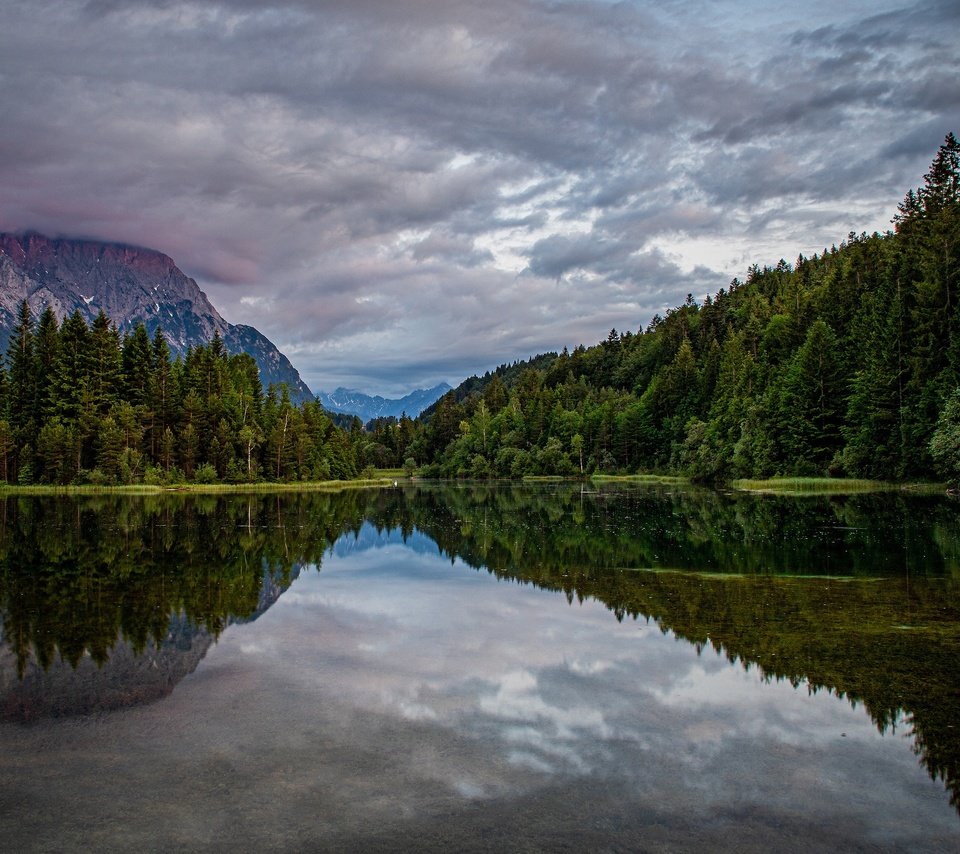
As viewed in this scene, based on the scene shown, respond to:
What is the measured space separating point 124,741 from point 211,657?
4494 millimetres

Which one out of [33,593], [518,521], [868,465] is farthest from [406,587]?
[868,465]

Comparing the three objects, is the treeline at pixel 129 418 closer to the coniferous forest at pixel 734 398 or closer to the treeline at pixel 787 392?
the coniferous forest at pixel 734 398

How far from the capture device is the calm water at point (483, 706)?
7.98 meters

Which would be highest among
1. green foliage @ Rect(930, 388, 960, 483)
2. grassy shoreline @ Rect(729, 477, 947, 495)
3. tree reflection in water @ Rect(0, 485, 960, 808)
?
green foliage @ Rect(930, 388, 960, 483)

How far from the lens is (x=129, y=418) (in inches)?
3524

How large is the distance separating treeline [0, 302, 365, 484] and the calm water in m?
67.2

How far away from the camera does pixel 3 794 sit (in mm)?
8570

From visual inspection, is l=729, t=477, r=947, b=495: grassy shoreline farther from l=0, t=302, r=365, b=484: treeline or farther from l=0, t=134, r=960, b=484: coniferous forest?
l=0, t=302, r=365, b=484: treeline

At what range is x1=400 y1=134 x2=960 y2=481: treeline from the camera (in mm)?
75750

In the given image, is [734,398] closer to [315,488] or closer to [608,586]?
[315,488]

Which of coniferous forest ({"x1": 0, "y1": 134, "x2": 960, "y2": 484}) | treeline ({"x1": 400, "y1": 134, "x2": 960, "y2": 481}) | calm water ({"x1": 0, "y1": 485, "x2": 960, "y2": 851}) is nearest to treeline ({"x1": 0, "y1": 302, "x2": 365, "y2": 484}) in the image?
coniferous forest ({"x1": 0, "y1": 134, "x2": 960, "y2": 484})

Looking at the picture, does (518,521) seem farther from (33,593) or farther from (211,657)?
(211,657)

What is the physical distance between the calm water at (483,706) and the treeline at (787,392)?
50912 millimetres

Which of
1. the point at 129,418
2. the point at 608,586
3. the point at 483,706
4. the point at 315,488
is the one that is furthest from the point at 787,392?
the point at 483,706
